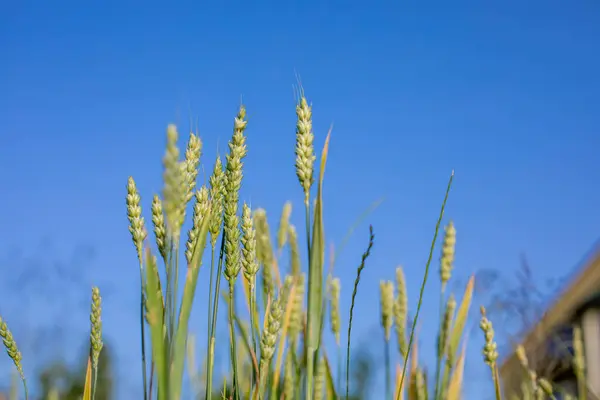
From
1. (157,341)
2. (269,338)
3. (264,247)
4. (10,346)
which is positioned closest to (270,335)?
(269,338)

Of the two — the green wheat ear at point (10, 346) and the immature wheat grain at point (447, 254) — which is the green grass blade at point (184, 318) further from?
the green wheat ear at point (10, 346)

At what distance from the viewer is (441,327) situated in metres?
1.81

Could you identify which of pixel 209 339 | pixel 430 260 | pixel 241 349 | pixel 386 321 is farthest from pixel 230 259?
pixel 241 349

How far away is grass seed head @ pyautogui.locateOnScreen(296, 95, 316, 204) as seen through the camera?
137 centimetres

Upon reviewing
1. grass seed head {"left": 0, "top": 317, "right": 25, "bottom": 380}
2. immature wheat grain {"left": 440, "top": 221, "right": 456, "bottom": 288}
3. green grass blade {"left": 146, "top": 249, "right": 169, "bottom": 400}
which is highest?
immature wheat grain {"left": 440, "top": 221, "right": 456, "bottom": 288}

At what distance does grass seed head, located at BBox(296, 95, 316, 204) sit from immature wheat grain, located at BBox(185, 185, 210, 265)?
20 cm

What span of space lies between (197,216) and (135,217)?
4.8 inches

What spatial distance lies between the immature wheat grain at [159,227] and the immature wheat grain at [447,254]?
723 millimetres

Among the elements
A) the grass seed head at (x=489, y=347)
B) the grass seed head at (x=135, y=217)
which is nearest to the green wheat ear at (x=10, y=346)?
the grass seed head at (x=135, y=217)

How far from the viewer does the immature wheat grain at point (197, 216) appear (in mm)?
1419

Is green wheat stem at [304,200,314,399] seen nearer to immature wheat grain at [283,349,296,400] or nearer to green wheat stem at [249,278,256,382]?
green wheat stem at [249,278,256,382]

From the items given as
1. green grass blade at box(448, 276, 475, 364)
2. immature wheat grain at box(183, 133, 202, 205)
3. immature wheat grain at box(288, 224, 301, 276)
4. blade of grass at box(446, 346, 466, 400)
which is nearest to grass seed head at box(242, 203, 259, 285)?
immature wheat grain at box(183, 133, 202, 205)

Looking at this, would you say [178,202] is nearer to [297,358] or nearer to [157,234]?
[157,234]

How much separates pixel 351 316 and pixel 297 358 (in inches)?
9.5
